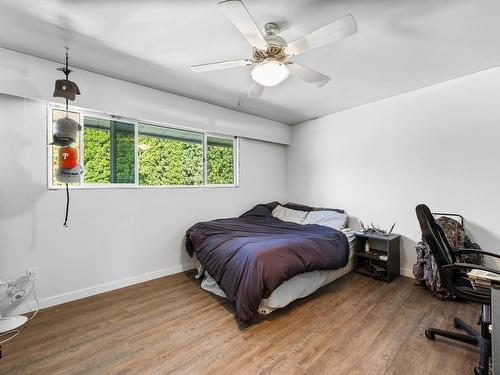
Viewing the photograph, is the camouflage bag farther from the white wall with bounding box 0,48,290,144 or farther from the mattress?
the white wall with bounding box 0,48,290,144

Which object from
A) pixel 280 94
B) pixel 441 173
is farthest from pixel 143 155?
pixel 441 173

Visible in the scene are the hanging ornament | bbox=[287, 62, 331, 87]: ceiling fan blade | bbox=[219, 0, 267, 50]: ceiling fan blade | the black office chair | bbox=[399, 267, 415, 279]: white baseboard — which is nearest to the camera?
bbox=[219, 0, 267, 50]: ceiling fan blade

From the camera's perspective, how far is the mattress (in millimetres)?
2121

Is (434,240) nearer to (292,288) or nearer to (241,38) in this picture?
(292,288)

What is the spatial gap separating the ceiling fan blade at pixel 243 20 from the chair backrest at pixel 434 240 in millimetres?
1766

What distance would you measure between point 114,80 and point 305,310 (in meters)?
3.23

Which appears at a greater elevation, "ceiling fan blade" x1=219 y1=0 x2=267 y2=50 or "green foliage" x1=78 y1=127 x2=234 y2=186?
"ceiling fan blade" x1=219 y1=0 x2=267 y2=50

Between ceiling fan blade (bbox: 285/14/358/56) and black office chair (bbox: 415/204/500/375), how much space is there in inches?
56.3

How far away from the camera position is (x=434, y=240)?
67.2 inches

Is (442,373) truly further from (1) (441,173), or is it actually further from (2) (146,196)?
(2) (146,196)

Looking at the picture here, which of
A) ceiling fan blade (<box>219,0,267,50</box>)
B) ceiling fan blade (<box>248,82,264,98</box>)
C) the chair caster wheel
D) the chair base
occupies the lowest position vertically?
the chair caster wheel

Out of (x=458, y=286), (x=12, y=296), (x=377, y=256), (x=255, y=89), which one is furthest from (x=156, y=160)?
(x=458, y=286)

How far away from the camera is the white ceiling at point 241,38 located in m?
1.62

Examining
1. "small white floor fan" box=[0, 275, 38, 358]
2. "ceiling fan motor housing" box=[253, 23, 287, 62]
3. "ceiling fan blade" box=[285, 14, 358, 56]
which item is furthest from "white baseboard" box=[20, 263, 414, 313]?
"ceiling fan blade" box=[285, 14, 358, 56]
